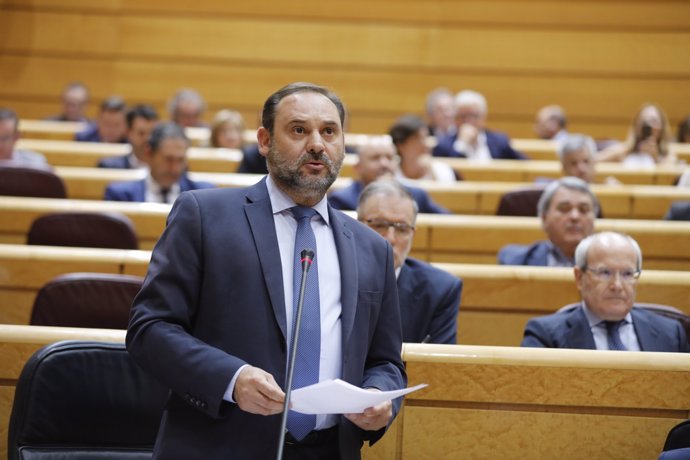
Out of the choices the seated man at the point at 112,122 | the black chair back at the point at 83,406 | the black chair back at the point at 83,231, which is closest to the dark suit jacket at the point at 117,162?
the seated man at the point at 112,122

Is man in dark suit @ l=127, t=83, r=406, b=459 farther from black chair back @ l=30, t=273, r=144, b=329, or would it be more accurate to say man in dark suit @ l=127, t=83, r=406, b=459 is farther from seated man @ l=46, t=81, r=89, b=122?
seated man @ l=46, t=81, r=89, b=122

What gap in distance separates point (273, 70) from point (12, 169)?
3.96m

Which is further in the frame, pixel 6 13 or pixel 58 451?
pixel 6 13

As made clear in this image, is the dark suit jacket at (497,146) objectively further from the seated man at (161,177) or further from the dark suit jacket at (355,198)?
the seated man at (161,177)

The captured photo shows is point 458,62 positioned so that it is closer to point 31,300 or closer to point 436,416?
point 31,300

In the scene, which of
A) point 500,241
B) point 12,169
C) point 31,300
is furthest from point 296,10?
point 31,300

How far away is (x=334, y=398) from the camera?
4.84ft

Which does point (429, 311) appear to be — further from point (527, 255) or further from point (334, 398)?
point (334, 398)

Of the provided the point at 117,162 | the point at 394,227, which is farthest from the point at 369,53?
the point at 394,227

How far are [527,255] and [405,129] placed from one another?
5.43ft

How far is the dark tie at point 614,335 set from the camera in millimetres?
2746

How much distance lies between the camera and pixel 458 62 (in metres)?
8.04

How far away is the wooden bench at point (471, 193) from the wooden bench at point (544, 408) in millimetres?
2644

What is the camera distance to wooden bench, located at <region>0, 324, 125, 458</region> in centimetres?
215
